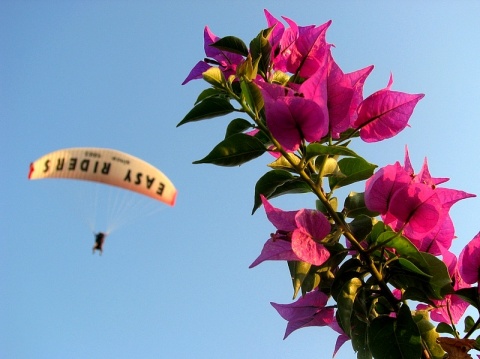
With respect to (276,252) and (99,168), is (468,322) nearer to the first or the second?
(276,252)

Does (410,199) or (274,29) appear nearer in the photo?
(410,199)

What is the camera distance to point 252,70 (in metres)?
1.09

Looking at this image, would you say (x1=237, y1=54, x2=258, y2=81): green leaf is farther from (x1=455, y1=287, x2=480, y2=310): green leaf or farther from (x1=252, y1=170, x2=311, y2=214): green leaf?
(x1=455, y1=287, x2=480, y2=310): green leaf

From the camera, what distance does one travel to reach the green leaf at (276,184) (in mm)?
1100

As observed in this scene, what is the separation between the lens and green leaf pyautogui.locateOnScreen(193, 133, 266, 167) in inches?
42.6

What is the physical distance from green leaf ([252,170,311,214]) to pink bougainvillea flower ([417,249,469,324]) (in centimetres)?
31

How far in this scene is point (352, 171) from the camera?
1129 millimetres

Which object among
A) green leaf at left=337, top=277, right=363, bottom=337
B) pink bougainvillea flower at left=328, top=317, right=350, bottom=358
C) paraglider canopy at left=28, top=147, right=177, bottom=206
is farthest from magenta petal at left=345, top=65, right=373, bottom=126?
paraglider canopy at left=28, top=147, right=177, bottom=206

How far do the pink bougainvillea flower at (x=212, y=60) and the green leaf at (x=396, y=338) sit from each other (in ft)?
2.21

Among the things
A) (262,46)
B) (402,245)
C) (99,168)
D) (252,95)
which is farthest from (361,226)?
(99,168)

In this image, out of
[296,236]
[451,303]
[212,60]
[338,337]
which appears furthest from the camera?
[212,60]

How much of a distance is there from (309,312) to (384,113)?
0.44m

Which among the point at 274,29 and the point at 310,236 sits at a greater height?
the point at 274,29

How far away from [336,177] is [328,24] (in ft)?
1.09
